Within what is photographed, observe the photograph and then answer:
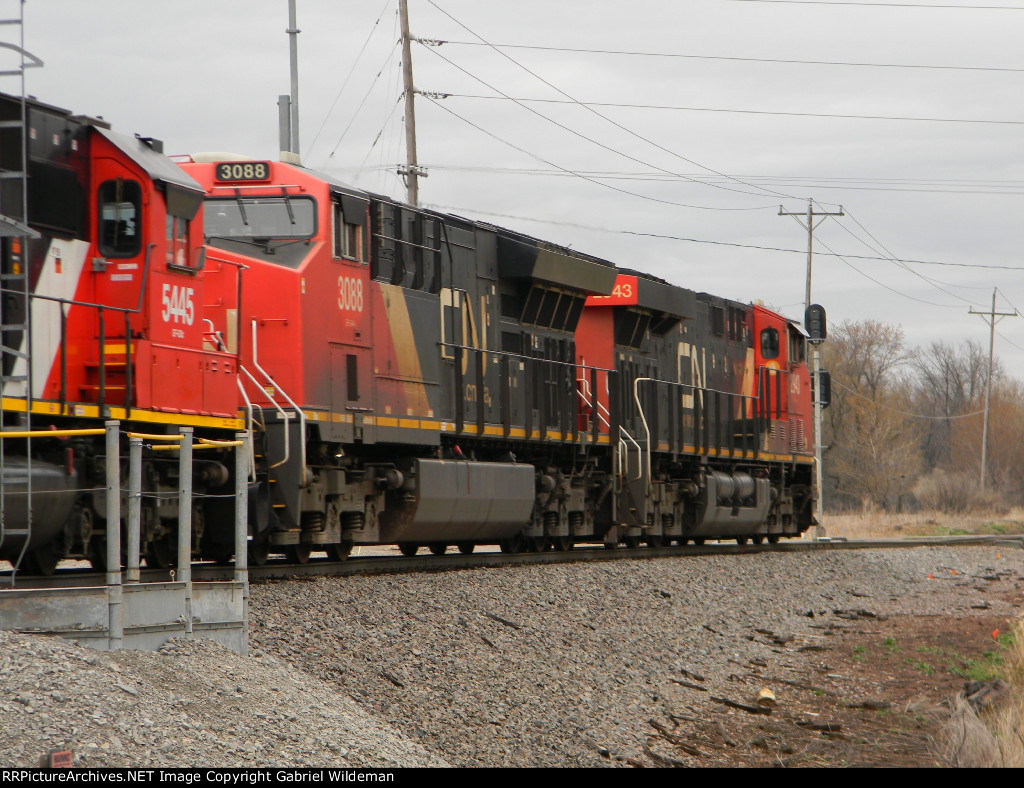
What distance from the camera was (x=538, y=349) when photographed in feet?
58.0

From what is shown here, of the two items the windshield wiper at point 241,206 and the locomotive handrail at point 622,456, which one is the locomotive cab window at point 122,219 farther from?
the locomotive handrail at point 622,456

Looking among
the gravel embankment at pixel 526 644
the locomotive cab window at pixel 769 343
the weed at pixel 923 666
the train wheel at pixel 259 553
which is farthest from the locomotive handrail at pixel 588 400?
the locomotive cab window at pixel 769 343

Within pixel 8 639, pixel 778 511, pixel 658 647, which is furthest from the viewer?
pixel 778 511

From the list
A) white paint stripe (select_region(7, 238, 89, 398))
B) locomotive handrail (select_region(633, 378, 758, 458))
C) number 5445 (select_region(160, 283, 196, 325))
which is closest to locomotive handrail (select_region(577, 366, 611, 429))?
locomotive handrail (select_region(633, 378, 758, 458))

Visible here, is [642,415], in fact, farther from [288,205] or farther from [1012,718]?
[1012,718]

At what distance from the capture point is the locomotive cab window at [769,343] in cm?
2544

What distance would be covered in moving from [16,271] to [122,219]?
46.2 inches

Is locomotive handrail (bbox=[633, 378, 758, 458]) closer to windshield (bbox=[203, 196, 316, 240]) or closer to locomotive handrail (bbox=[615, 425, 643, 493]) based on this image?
locomotive handrail (bbox=[615, 425, 643, 493])

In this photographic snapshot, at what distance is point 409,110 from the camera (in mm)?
27281

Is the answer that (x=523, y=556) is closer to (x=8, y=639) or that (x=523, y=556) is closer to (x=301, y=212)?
(x=301, y=212)

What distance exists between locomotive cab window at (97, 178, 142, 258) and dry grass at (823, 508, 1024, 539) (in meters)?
27.7

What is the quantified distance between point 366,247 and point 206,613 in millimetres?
6492

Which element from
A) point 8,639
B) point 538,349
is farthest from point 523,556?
point 8,639

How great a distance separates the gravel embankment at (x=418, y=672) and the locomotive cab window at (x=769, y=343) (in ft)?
30.1
